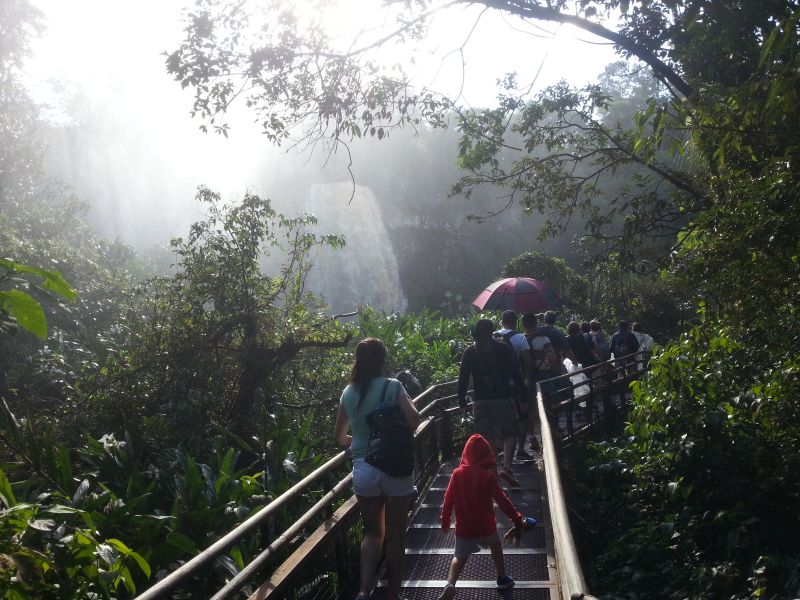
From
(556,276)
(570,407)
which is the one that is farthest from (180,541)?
(556,276)

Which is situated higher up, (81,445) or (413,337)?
(413,337)

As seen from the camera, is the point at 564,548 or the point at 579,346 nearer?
the point at 564,548

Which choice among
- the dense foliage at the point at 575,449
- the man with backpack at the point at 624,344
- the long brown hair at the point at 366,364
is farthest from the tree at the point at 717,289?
the man with backpack at the point at 624,344

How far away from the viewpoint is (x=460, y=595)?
486 cm

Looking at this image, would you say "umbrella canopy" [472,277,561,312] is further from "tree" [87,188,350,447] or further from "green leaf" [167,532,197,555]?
"green leaf" [167,532,197,555]

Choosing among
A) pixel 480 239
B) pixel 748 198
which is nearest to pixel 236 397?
pixel 748 198

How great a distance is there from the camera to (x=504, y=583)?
15.6 ft

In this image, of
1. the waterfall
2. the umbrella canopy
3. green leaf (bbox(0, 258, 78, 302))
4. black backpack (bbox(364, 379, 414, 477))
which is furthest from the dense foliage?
the waterfall

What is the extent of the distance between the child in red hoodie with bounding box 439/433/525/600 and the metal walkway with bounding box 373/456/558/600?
0.23 meters

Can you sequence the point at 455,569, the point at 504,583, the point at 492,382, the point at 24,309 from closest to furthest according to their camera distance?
1. the point at 24,309
2. the point at 455,569
3. the point at 504,583
4. the point at 492,382

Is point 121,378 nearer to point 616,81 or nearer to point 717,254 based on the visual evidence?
point 717,254

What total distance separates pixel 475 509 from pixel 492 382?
2.19 metres

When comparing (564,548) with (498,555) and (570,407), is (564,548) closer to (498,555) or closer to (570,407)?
(498,555)

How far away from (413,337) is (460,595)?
37.9ft
